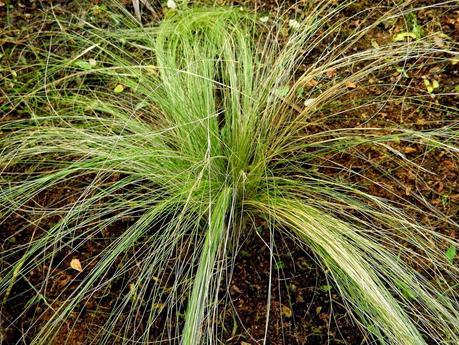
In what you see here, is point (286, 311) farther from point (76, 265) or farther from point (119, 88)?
point (119, 88)

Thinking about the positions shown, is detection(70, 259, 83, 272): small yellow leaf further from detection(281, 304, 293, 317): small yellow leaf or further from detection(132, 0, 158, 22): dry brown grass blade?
detection(132, 0, 158, 22): dry brown grass blade

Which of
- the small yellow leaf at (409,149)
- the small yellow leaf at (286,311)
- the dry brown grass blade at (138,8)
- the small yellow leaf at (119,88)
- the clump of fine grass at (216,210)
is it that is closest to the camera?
the clump of fine grass at (216,210)

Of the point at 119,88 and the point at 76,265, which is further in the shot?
the point at 119,88

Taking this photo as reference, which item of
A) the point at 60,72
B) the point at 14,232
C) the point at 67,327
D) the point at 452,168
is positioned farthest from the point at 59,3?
the point at 452,168

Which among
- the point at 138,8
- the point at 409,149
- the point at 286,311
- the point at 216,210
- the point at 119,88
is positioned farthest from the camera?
the point at 138,8

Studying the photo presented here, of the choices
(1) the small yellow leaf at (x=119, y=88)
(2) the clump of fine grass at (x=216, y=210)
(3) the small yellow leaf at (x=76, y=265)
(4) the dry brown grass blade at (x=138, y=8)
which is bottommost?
(3) the small yellow leaf at (x=76, y=265)

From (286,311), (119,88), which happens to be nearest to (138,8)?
(119,88)

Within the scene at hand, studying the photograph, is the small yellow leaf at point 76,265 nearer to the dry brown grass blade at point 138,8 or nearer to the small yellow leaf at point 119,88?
the small yellow leaf at point 119,88

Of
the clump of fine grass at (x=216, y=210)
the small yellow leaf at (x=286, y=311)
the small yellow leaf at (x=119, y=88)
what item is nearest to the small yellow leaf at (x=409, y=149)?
the clump of fine grass at (x=216, y=210)

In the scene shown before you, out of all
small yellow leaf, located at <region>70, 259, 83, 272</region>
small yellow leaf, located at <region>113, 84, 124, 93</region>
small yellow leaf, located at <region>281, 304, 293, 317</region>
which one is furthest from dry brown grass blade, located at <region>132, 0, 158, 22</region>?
small yellow leaf, located at <region>281, 304, 293, 317</region>

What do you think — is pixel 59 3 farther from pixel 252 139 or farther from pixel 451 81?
pixel 451 81

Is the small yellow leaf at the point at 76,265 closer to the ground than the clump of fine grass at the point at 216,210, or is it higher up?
closer to the ground
